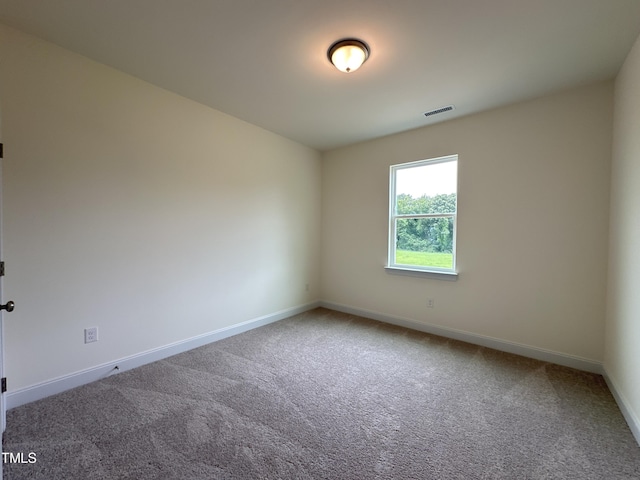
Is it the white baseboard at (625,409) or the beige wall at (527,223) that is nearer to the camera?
the white baseboard at (625,409)

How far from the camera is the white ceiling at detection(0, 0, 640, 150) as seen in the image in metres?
1.69

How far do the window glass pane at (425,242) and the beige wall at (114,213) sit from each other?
196 centimetres

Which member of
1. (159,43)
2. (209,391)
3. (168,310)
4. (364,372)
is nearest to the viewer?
(159,43)

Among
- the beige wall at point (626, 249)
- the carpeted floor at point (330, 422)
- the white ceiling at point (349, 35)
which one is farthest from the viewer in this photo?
the beige wall at point (626, 249)

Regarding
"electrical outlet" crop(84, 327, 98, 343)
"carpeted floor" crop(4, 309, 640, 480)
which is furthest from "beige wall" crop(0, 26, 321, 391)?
"carpeted floor" crop(4, 309, 640, 480)

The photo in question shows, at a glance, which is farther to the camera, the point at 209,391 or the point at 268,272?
the point at 268,272

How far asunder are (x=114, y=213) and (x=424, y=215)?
3432 millimetres

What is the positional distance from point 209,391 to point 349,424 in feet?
3.73

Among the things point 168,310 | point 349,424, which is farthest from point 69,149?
point 349,424

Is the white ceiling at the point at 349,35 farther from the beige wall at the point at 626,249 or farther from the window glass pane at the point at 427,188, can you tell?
the window glass pane at the point at 427,188

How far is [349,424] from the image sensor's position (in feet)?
5.92

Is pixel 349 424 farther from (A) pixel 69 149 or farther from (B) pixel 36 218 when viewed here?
(A) pixel 69 149

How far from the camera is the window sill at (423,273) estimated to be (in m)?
3.29

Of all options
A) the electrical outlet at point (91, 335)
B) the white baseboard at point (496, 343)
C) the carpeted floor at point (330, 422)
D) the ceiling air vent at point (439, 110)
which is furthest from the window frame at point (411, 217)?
the electrical outlet at point (91, 335)
